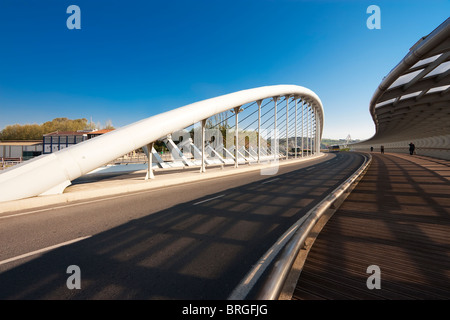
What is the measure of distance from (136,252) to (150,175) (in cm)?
703

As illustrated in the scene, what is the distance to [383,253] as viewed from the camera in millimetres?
2793

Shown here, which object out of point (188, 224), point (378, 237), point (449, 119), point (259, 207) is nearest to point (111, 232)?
A: point (188, 224)

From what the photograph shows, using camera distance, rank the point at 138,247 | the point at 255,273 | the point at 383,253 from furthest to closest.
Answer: the point at 138,247 < the point at 383,253 < the point at 255,273

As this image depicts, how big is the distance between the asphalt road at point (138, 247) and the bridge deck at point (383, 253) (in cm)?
82

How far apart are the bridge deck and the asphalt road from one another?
0.82 m

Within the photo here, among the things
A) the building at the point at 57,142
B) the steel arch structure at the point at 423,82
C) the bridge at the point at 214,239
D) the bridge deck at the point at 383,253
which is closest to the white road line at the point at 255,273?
the bridge at the point at 214,239

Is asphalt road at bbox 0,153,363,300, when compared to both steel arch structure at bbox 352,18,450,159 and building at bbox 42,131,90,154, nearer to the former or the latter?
steel arch structure at bbox 352,18,450,159

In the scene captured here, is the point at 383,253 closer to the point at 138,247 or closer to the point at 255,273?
the point at 255,273

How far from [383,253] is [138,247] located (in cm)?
375

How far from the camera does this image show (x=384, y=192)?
21.6 ft

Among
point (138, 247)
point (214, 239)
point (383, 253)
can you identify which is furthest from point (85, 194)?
point (383, 253)

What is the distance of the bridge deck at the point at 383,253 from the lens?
6.70ft
